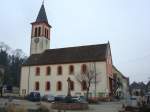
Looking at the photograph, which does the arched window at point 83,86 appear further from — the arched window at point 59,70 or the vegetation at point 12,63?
the vegetation at point 12,63

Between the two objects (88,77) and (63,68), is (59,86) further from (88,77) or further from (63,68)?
(88,77)

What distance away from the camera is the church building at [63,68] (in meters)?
50.9

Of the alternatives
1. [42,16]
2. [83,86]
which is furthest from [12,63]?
[83,86]

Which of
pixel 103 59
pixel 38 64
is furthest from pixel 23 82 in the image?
pixel 103 59

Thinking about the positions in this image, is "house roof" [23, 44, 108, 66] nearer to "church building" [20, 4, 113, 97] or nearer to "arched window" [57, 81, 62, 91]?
"church building" [20, 4, 113, 97]

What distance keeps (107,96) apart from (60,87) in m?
11.6

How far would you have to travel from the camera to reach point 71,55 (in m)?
57.2

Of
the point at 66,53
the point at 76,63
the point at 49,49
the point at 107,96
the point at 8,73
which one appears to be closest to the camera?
the point at 107,96

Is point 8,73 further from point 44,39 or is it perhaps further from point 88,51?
point 88,51

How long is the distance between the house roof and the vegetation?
21.4 meters

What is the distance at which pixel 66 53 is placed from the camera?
58906mm

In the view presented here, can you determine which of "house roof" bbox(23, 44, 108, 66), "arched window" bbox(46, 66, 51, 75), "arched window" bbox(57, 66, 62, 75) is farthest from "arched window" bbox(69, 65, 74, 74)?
"arched window" bbox(46, 66, 51, 75)

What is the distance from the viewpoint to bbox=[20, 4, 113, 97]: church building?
5091cm

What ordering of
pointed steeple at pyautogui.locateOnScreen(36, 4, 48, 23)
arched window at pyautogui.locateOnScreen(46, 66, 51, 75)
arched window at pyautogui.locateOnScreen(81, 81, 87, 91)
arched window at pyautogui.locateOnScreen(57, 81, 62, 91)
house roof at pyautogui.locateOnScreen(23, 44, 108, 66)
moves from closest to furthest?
arched window at pyautogui.locateOnScreen(81, 81, 87, 91) < house roof at pyautogui.locateOnScreen(23, 44, 108, 66) < arched window at pyautogui.locateOnScreen(57, 81, 62, 91) < arched window at pyautogui.locateOnScreen(46, 66, 51, 75) < pointed steeple at pyautogui.locateOnScreen(36, 4, 48, 23)
